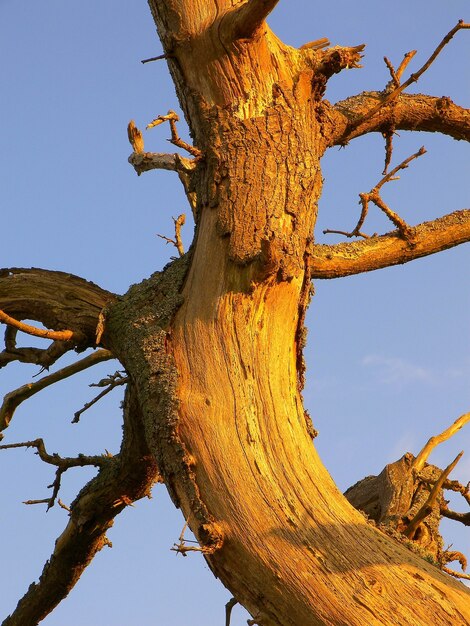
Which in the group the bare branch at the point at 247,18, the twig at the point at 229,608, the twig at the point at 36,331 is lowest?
the twig at the point at 229,608

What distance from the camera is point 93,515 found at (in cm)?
458

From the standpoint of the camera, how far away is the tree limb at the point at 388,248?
4.40 m

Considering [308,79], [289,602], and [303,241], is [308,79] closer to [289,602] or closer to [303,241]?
[303,241]

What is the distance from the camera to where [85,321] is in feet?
13.4

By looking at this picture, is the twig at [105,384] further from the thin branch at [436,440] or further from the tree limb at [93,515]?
the thin branch at [436,440]

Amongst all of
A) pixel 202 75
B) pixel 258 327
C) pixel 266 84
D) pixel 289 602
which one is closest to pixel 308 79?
pixel 266 84

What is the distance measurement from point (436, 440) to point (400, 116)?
191cm

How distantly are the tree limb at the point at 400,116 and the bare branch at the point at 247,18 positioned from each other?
24.1 inches

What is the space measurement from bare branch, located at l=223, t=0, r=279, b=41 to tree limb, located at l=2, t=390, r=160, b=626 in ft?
5.79

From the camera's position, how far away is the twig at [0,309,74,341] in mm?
3695

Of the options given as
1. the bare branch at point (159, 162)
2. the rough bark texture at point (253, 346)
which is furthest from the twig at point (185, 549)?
the bare branch at point (159, 162)

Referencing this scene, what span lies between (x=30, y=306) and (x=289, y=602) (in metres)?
→ 1.98

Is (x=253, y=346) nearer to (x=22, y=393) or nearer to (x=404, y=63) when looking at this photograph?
(x=22, y=393)

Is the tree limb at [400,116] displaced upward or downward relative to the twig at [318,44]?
downward
